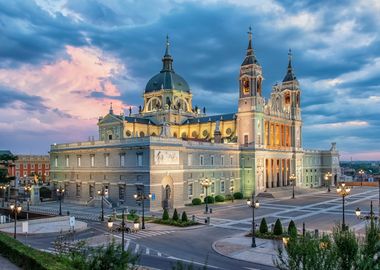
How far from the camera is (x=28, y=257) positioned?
70.8ft

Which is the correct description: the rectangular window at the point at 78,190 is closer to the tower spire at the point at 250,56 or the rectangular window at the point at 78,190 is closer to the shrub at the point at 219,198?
the shrub at the point at 219,198

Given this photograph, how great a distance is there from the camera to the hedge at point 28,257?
19069mm

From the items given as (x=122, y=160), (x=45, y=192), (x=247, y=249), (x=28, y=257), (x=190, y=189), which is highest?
(x=122, y=160)

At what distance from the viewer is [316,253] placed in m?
14.6

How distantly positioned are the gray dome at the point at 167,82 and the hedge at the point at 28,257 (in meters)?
75.0

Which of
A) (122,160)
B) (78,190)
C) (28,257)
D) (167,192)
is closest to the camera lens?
(28,257)

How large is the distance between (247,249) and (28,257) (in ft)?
62.5

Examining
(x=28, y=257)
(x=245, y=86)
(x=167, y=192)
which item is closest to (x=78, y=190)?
(x=167, y=192)

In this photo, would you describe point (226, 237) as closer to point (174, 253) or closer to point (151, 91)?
point (174, 253)

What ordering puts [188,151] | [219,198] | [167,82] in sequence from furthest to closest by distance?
[167,82] → [219,198] → [188,151]

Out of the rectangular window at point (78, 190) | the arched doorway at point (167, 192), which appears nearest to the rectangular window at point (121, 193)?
the arched doorway at point (167, 192)

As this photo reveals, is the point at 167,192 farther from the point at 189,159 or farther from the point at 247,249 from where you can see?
the point at 247,249

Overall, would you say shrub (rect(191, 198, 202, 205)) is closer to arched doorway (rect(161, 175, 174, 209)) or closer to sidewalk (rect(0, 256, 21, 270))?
arched doorway (rect(161, 175, 174, 209))

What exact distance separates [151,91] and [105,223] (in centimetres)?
5796
